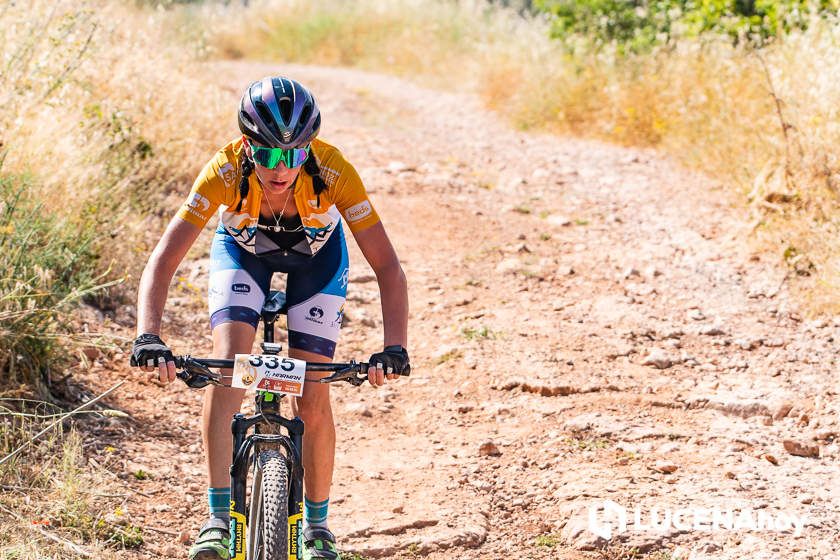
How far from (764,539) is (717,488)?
18.1 inches

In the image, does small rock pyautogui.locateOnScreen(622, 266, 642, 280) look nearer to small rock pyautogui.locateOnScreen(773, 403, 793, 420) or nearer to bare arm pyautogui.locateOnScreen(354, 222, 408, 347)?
small rock pyautogui.locateOnScreen(773, 403, 793, 420)

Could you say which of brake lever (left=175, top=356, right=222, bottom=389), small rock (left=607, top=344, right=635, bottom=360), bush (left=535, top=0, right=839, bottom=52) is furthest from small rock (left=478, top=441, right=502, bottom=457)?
bush (left=535, top=0, right=839, bottom=52)

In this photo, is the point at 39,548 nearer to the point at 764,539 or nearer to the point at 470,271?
the point at 764,539

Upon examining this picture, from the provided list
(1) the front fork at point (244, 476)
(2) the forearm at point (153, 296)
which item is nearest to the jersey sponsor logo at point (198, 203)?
(2) the forearm at point (153, 296)

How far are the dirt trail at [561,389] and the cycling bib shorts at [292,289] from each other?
1088mm

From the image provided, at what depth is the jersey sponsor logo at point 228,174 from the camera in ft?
11.9

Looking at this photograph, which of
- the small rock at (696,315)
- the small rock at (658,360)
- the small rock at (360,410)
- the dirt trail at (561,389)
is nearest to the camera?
the dirt trail at (561,389)

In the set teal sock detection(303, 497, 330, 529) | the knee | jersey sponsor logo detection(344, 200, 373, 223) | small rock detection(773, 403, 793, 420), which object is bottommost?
teal sock detection(303, 497, 330, 529)

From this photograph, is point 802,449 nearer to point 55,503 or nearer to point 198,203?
point 198,203

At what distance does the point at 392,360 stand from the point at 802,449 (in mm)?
2646

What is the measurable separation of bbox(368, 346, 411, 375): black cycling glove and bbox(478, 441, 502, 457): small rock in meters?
1.95

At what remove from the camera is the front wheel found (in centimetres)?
317

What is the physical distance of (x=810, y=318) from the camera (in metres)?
6.55

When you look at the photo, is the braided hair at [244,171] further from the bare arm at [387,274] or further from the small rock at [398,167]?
the small rock at [398,167]
